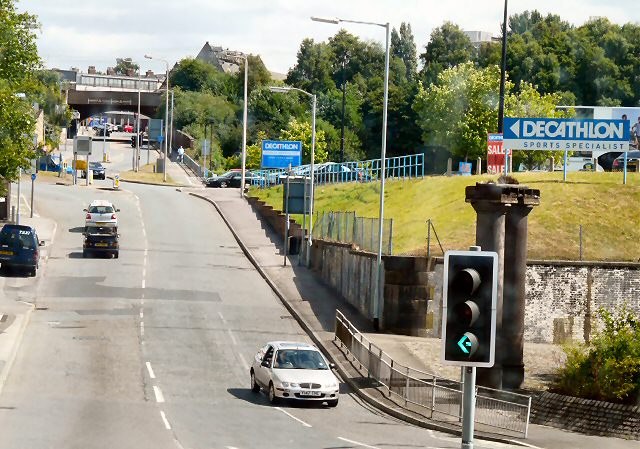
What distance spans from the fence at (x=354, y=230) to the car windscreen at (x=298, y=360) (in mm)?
13605

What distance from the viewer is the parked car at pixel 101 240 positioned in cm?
6006

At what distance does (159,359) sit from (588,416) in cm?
1525

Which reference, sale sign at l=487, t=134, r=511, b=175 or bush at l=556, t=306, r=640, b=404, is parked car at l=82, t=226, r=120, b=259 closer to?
sale sign at l=487, t=134, r=511, b=175

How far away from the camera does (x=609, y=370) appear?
2853 centimetres

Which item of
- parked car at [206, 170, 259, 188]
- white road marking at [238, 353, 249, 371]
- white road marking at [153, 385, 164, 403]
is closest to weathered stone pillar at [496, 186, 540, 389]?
white road marking at [238, 353, 249, 371]

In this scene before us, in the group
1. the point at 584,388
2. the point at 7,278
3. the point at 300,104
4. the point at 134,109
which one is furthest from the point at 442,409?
the point at 134,109

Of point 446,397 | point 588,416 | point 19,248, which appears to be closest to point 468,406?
point 588,416

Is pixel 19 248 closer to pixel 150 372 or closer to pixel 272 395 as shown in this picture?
pixel 150 372

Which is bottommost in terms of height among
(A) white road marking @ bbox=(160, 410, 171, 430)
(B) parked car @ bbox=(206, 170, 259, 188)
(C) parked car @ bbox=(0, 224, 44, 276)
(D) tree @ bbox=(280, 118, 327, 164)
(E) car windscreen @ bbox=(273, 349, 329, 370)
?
(A) white road marking @ bbox=(160, 410, 171, 430)

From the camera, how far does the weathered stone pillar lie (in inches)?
1314

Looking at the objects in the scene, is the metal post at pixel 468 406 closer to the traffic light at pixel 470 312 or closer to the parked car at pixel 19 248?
the traffic light at pixel 470 312

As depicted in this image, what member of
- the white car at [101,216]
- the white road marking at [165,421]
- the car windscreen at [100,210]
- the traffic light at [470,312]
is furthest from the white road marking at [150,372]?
the car windscreen at [100,210]

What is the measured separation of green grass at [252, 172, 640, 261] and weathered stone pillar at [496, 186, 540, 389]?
14.8 m

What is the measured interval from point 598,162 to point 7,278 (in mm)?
65898
